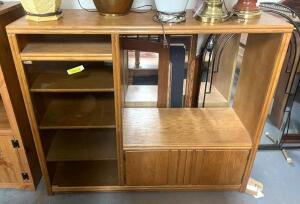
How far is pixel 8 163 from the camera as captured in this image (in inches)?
57.1

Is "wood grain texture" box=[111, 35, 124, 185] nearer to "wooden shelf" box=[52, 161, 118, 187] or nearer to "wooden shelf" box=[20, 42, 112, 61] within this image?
"wooden shelf" box=[20, 42, 112, 61]

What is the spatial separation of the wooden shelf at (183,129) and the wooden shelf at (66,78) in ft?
1.17

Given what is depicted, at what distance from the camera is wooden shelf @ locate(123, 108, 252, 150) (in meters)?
1.37

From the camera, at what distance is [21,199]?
1.50 m

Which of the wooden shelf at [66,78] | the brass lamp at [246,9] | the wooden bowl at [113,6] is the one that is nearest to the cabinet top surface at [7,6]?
the wooden shelf at [66,78]

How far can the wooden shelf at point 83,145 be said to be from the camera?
141 cm

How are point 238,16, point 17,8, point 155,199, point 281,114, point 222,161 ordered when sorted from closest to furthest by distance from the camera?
point 238,16 → point 17,8 → point 222,161 → point 155,199 → point 281,114

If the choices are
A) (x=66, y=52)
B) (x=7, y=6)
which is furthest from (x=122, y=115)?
(x=7, y=6)

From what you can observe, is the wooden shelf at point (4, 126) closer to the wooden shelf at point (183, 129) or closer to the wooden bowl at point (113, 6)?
the wooden shelf at point (183, 129)

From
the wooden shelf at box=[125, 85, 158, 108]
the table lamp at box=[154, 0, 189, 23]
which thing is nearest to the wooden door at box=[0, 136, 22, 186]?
the wooden shelf at box=[125, 85, 158, 108]

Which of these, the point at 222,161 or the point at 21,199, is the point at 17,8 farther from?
the point at 222,161

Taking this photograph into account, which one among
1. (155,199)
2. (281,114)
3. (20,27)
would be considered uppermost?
(20,27)

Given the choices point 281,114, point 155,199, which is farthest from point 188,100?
point 281,114

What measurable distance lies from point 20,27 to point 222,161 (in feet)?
4.00
